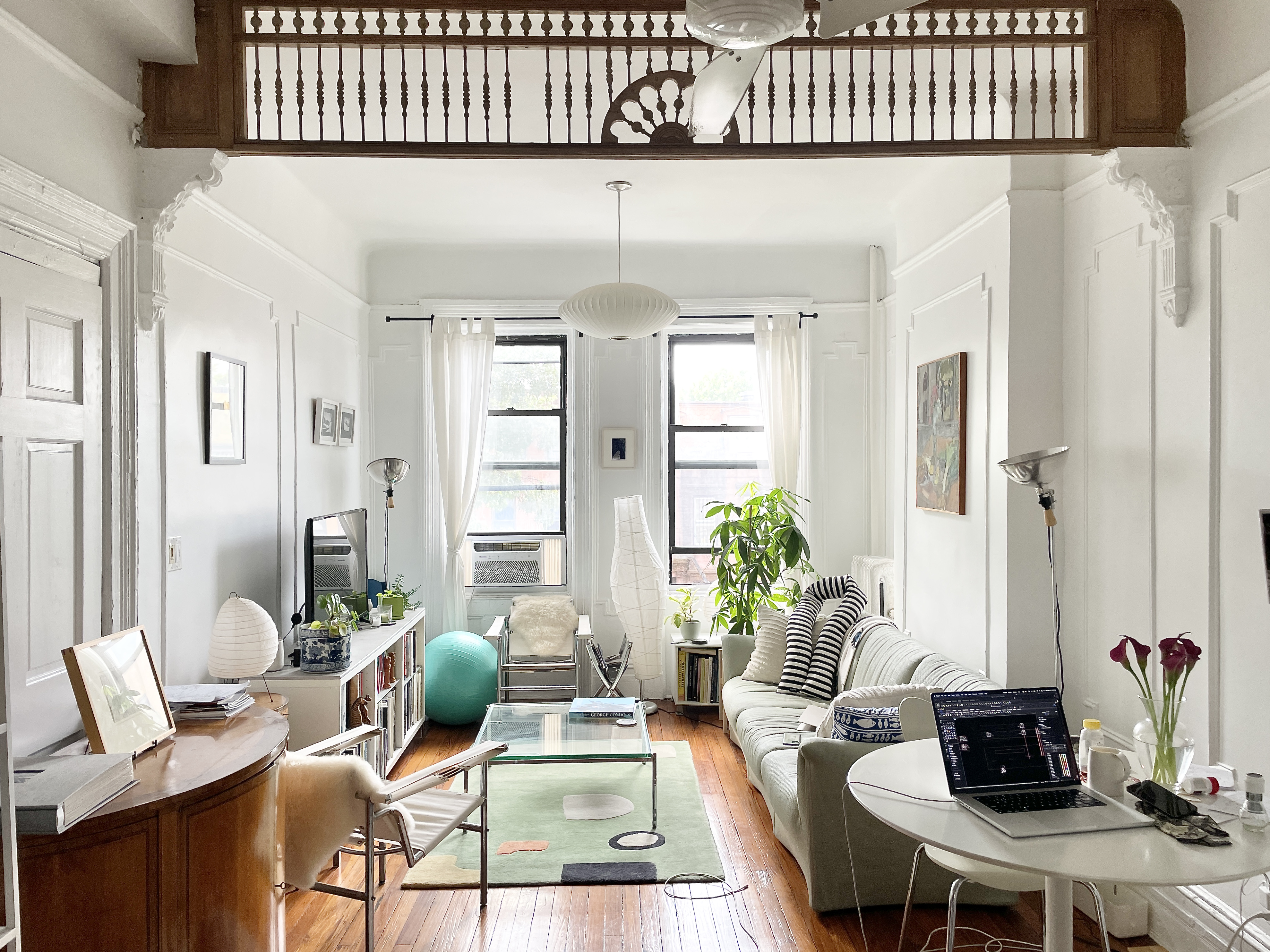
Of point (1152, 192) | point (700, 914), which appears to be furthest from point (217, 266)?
point (1152, 192)

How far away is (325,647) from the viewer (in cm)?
385

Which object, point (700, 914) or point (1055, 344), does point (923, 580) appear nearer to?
point (1055, 344)

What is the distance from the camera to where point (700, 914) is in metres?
3.26

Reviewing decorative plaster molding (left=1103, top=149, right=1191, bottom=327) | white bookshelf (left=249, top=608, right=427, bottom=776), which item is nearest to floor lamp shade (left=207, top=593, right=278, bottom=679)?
white bookshelf (left=249, top=608, right=427, bottom=776)

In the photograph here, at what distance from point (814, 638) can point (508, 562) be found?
2.30 m

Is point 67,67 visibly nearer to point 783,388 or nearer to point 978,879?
point 978,879

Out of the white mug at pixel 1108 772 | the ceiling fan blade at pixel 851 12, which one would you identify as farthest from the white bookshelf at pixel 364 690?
the ceiling fan blade at pixel 851 12

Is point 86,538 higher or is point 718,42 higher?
point 718,42

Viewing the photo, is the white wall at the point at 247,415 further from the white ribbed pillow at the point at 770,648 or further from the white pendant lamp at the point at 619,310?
the white ribbed pillow at the point at 770,648

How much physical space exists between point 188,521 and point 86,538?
0.80m

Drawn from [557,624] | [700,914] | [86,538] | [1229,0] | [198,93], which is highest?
[1229,0]

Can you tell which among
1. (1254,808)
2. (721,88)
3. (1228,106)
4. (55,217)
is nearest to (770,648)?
(1254,808)

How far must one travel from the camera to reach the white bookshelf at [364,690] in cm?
374

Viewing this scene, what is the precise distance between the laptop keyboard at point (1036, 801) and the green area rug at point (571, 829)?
1805 millimetres
